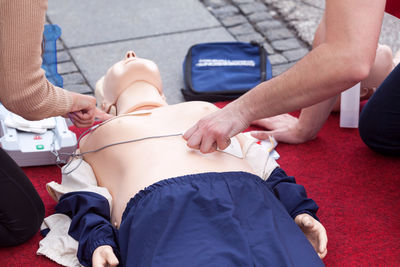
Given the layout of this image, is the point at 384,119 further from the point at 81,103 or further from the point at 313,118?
the point at 81,103

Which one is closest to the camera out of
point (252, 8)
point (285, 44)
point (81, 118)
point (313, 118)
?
point (81, 118)

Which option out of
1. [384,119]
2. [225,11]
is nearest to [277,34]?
[225,11]

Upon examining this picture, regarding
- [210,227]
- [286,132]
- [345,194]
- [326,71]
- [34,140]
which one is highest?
[326,71]

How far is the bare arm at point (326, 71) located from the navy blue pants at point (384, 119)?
0.76 meters

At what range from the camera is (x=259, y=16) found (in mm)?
3516

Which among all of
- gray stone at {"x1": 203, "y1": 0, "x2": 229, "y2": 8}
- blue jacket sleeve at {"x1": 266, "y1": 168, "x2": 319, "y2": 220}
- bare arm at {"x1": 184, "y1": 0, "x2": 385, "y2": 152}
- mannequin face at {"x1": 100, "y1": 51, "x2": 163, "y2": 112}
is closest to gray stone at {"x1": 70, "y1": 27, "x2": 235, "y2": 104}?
gray stone at {"x1": 203, "y1": 0, "x2": 229, "y2": 8}

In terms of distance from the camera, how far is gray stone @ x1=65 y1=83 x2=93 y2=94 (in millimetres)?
2824

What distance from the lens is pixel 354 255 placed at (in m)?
1.85

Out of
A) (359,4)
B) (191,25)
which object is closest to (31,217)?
(359,4)

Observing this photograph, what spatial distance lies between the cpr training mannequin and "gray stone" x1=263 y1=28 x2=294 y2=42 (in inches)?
57.7

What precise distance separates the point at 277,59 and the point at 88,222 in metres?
1.80

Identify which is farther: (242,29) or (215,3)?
(215,3)

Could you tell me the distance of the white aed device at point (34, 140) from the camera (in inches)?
85.9

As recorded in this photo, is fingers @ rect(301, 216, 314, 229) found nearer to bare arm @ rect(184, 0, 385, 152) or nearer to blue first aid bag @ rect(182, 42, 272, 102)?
bare arm @ rect(184, 0, 385, 152)
